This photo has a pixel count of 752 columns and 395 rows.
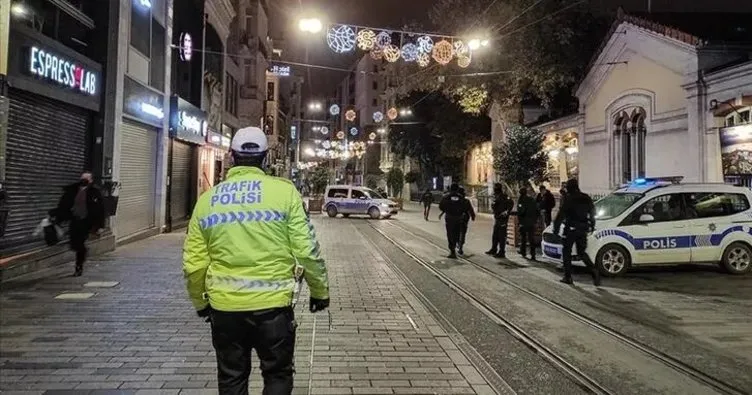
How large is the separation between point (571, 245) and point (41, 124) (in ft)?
32.2

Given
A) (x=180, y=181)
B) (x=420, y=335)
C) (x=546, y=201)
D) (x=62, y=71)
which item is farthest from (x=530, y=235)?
(x=180, y=181)

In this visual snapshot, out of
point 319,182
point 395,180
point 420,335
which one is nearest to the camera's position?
point 420,335

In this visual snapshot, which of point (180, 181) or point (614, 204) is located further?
point (180, 181)

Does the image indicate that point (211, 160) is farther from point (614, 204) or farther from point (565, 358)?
point (565, 358)

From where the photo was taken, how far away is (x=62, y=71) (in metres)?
11.2

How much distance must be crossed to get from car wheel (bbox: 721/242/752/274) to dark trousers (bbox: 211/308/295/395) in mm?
11550

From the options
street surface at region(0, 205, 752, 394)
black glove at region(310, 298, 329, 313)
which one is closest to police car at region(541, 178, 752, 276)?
street surface at region(0, 205, 752, 394)

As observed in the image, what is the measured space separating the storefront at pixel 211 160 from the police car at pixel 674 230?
15054 mm

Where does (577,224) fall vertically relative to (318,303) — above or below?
above

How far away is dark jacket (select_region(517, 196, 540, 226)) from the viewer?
14.5 metres

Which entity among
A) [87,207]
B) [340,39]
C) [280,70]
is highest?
[280,70]

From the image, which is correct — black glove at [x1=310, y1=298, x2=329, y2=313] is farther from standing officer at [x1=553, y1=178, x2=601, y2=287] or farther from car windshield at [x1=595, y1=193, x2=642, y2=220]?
car windshield at [x1=595, y1=193, x2=642, y2=220]

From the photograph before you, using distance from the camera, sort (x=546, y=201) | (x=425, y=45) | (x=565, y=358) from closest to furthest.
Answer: (x=565, y=358)
(x=425, y=45)
(x=546, y=201)

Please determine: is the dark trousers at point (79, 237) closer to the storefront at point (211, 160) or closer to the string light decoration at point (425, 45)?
the string light decoration at point (425, 45)
